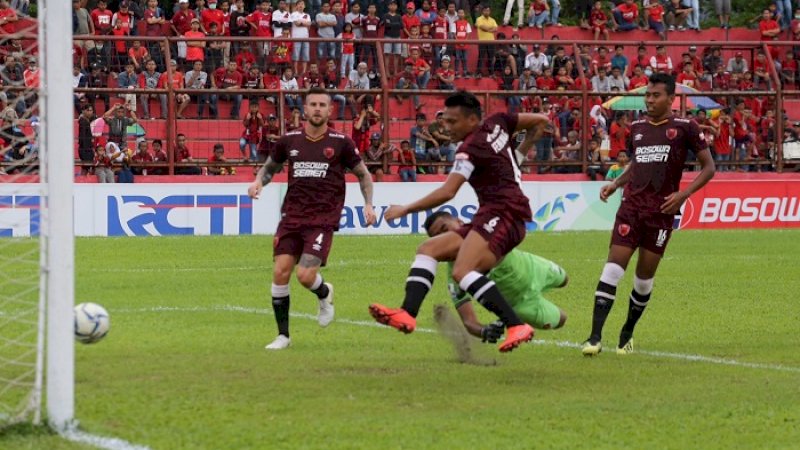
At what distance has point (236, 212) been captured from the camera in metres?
24.7

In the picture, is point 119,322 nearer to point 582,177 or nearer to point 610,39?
point 582,177

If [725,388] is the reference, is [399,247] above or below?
below

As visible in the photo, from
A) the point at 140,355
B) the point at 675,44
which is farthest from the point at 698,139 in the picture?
the point at 675,44

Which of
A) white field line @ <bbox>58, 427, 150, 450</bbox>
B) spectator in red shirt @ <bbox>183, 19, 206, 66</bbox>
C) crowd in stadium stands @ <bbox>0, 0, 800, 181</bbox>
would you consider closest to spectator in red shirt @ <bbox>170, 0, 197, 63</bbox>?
crowd in stadium stands @ <bbox>0, 0, 800, 181</bbox>

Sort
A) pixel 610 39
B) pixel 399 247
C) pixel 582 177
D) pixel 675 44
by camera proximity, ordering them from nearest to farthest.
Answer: pixel 399 247, pixel 582 177, pixel 675 44, pixel 610 39

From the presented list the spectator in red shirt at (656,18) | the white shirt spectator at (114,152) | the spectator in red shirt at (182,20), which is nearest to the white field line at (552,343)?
the white shirt spectator at (114,152)

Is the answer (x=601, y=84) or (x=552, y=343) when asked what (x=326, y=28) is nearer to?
(x=601, y=84)

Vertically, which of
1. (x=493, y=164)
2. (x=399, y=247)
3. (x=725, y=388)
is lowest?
(x=399, y=247)

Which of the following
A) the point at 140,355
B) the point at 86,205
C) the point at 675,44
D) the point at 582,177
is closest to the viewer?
the point at 140,355

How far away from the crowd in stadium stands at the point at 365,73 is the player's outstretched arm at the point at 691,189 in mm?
15921

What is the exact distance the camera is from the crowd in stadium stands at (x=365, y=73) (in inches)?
1037

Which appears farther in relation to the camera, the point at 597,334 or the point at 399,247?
the point at 399,247

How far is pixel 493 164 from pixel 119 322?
188 inches

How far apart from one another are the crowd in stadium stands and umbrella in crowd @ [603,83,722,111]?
154mm
